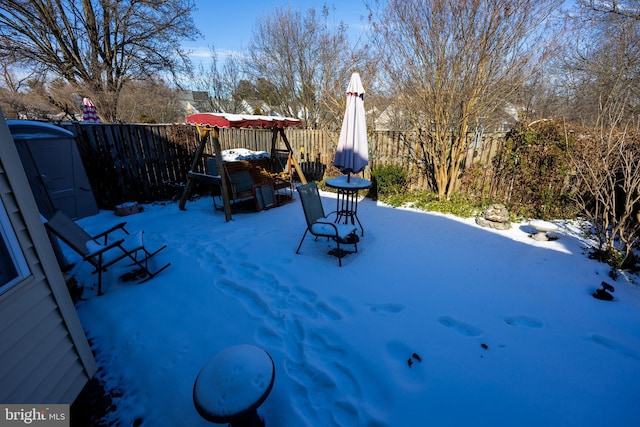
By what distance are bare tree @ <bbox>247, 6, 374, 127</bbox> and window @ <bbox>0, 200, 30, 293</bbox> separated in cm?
972

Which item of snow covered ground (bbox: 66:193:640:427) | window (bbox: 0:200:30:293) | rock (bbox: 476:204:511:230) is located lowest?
snow covered ground (bbox: 66:193:640:427)

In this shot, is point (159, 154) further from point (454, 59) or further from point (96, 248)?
point (454, 59)

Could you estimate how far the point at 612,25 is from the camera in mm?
9469

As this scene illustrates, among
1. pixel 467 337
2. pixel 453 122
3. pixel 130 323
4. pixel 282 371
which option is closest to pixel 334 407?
pixel 282 371

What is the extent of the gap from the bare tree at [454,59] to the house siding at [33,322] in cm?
664

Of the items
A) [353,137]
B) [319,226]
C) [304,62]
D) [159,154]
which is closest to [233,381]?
[319,226]

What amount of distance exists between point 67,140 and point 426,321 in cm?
721

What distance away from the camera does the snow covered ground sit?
1828 millimetres

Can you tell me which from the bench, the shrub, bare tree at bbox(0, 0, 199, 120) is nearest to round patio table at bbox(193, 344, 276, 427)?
the bench

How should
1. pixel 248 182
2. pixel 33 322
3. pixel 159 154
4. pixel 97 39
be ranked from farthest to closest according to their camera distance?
1. pixel 97 39
2. pixel 159 154
3. pixel 248 182
4. pixel 33 322

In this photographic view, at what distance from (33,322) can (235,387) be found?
137 cm

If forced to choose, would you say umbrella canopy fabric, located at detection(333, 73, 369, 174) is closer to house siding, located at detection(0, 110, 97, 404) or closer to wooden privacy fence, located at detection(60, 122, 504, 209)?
wooden privacy fence, located at detection(60, 122, 504, 209)

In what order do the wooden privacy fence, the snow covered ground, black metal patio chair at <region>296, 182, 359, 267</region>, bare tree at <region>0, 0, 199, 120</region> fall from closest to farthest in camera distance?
the snow covered ground
black metal patio chair at <region>296, 182, 359, 267</region>
the wooden privacy fence
bare tree at <region>0, 0, 199, 120</region>

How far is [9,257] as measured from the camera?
5.14 ft
